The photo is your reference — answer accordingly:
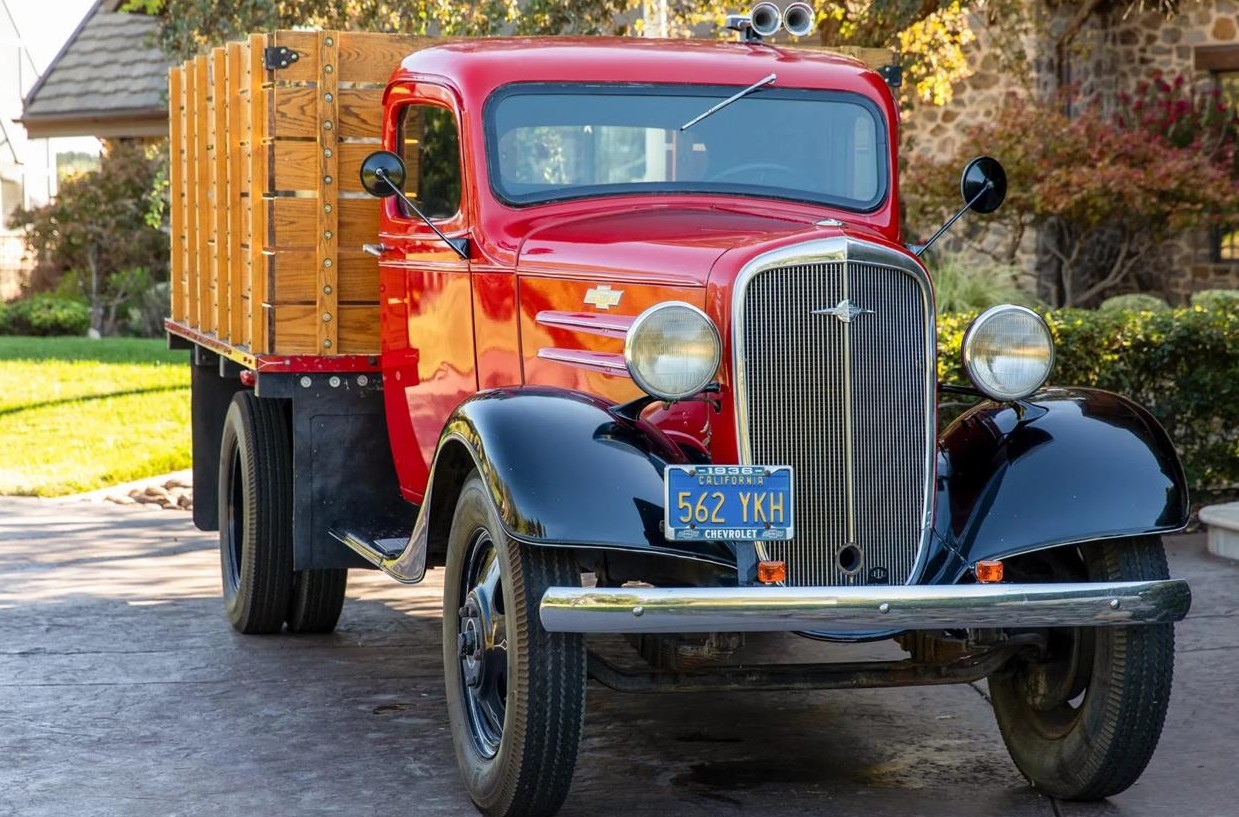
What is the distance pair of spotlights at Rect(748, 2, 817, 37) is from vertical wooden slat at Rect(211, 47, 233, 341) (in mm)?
2257

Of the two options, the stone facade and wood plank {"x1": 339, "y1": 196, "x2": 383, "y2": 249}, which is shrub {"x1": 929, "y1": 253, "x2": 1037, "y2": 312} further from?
wood plank {"x1": 339, "y1": 196, "x2": 383, "y2": 249}

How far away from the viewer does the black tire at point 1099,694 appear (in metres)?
4.77

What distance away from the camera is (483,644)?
490 cm

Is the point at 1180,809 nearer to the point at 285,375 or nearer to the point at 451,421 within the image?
the point at 451,421

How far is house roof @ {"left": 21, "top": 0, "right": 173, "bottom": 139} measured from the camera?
88.4 feet

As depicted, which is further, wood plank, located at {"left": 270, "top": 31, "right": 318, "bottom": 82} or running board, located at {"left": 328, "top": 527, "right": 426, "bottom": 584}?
wood plank, located at {"left": 270, "top": 31, "right": 318, "bottom": 82}

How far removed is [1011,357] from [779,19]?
70.1 inches

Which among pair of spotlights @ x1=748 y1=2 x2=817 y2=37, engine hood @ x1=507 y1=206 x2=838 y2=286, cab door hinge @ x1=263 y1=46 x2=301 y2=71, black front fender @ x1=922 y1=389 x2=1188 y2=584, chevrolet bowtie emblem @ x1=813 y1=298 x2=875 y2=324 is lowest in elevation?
black front fender @ x1=922 y1=389 x2=1188 y2=584

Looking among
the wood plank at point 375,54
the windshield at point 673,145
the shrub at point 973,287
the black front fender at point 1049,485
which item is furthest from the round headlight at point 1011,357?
the shrub at point 973,287

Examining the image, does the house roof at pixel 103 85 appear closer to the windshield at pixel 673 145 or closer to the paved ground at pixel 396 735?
the paved ground at pixel 396 735

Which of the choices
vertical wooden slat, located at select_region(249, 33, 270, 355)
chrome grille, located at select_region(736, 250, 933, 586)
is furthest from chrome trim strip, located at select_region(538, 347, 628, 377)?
vertical wooden slat, located at select_region(249, 33, 270, 355)

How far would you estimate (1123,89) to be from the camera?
19.8 metres

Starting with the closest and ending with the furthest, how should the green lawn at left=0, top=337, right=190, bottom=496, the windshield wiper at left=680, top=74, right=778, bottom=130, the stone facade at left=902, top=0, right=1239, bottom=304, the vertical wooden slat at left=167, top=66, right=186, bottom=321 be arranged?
the windshield wiper at left=680, top=74, right=778, bottom=130, the vertical wooden slat at left=167, top=66, right=186, bottom=321, the green lawn at left=0, top=337, right=190, bottom=496, the stone facade at left=902, top=0, right=1239, bottom=304

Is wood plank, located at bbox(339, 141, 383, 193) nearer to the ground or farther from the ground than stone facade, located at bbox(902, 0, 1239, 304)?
nearer to the ground
